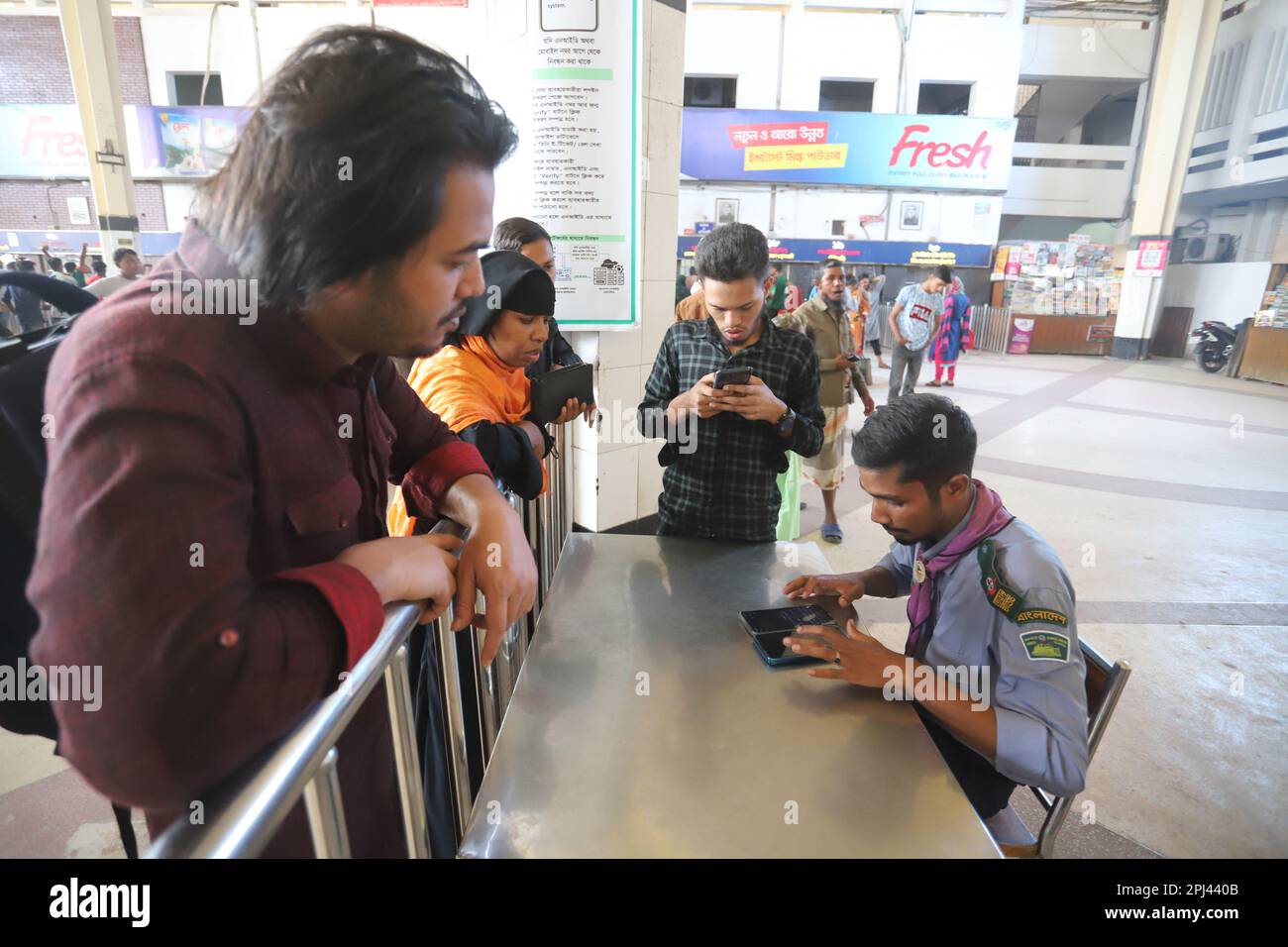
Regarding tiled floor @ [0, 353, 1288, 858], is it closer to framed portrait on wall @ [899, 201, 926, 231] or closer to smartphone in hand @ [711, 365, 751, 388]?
smartphone in hand @ [711, 365, 751, 388]

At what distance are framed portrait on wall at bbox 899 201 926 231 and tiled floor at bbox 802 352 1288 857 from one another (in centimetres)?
676

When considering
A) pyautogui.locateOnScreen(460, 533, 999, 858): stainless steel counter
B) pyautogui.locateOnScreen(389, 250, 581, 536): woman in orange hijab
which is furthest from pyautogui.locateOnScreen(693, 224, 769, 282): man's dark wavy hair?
pyautogui.locateOnScreen(460, 533, 999, 858): stainless steel counter

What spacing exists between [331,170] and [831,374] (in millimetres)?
3862

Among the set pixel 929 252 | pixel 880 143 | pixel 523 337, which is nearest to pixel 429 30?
pixel 880 143

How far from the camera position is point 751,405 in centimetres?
→ 179

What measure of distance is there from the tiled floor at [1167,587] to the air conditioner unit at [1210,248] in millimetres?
9300

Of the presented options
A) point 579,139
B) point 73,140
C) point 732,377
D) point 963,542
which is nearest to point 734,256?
point 732,377

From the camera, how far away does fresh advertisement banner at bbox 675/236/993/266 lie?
46.1 feet

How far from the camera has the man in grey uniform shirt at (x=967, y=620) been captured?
1189 millimetres

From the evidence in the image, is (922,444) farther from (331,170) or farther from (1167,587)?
(1167,587)

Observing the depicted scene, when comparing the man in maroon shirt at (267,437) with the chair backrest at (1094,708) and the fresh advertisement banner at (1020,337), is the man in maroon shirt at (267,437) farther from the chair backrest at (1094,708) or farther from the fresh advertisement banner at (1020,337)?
the fresh advertisement banner at (1020,337)

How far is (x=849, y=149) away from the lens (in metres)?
13.6
